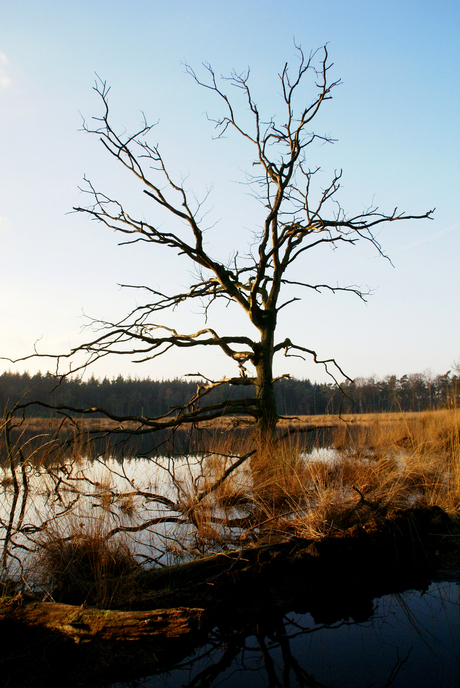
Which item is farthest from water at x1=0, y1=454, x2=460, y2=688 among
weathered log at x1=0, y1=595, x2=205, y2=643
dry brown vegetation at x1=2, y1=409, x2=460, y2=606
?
dry brown vegetation at x1=2, y1=409, x2=460, y2=606

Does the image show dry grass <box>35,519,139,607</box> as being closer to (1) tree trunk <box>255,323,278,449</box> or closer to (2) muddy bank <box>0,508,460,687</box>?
(2) muddy bank <box>0,508,460,687</box>

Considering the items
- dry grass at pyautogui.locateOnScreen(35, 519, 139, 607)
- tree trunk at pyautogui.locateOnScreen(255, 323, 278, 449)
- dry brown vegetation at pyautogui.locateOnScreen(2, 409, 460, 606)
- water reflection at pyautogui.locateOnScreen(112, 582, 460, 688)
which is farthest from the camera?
tree trunk at pyautogui.locateOnScreen(255, 323, 278, 449)

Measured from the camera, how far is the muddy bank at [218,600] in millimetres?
2400

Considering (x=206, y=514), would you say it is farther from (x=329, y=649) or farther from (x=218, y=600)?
(x=329, y=649)

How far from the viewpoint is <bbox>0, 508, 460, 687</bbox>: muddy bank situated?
7.87 feet

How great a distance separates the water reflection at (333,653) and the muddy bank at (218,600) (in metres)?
0.09

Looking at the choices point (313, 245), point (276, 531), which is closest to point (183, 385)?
point (313, 245)

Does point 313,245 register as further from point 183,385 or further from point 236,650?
point 183,385

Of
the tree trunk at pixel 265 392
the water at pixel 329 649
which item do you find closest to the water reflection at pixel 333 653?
the water at pixel 329 649

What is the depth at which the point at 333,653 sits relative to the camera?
8.20ft

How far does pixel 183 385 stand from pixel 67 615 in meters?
46.9

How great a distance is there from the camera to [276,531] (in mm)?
3932

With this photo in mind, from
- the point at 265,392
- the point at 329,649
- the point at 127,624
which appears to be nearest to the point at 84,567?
the point at 127,624

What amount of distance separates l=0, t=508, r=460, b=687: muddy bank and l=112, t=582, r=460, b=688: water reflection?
3.4 inches
